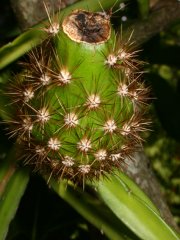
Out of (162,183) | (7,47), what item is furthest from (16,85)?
(162,183)

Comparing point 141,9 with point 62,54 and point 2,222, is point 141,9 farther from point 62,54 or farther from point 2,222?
point 2,222

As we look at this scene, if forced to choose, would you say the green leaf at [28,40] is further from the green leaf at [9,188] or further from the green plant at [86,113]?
the green leaf at [9,188]

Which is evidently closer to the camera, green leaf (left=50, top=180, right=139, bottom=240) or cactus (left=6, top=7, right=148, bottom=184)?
cactus (left=6, top=7, right=148, bottom=184)

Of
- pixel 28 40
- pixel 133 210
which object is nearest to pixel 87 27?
pixel 28 40

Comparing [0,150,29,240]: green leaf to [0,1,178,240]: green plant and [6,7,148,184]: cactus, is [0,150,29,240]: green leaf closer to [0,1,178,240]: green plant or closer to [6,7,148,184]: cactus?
[0,1,178,240]: green plant

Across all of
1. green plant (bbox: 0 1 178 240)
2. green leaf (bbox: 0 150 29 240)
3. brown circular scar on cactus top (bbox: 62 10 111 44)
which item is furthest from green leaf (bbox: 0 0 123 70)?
green leaf (bbox: 0 150 29 240)

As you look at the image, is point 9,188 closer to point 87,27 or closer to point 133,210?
point 133,210

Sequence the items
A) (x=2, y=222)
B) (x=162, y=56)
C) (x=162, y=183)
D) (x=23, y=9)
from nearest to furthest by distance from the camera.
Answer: (x=2, y=222), (x=23, y=9), (x=162, y=56), (x=162, y=183)

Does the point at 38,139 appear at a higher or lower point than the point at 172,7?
lower
